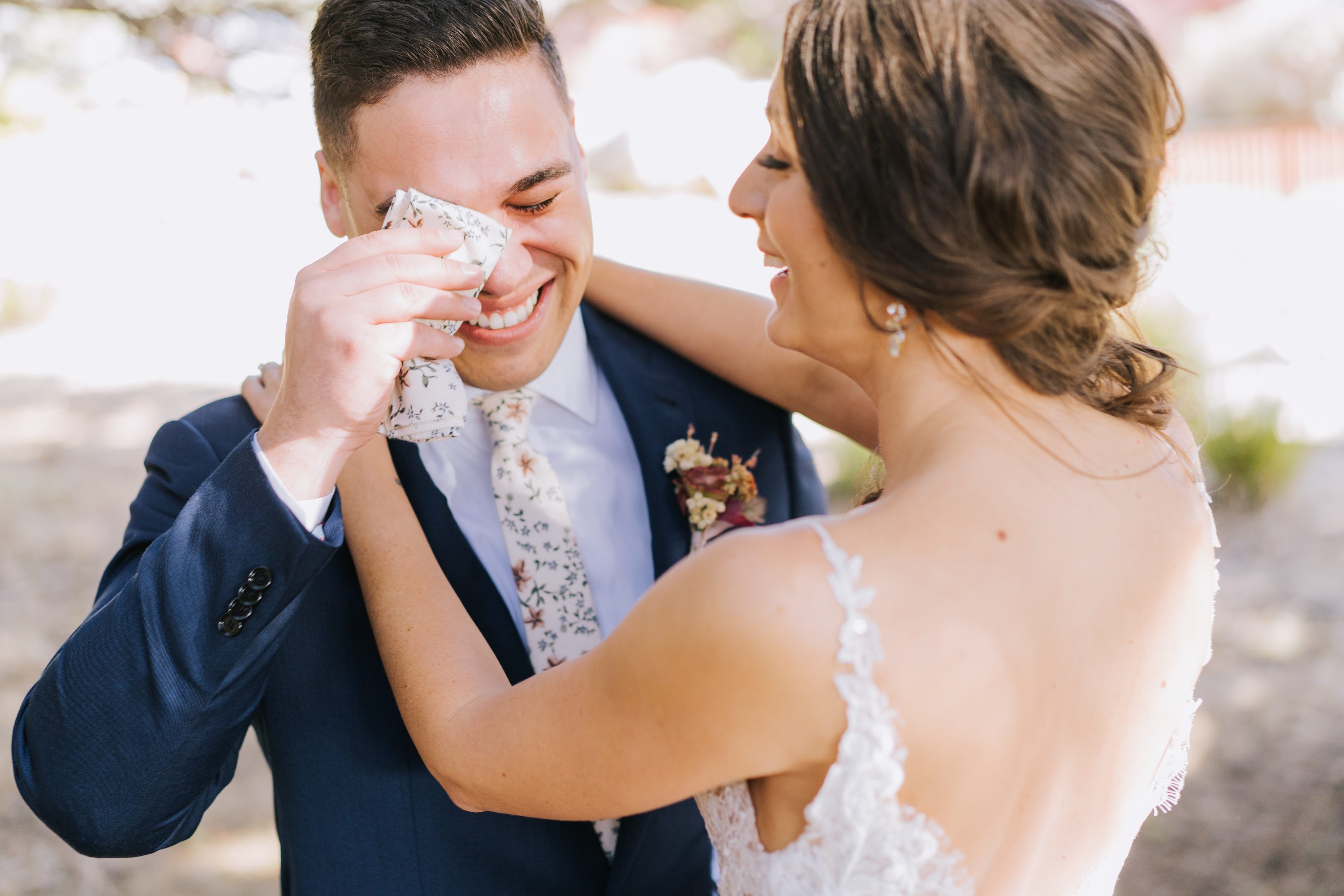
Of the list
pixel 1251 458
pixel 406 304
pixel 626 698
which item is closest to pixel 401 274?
pixel 406 304

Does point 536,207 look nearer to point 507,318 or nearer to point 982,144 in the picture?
point 507,318

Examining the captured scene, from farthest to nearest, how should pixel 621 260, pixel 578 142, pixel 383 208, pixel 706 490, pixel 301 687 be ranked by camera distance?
pixel 621 260, pixel 578 142, pixel 706 490, pixel 383 208, pixel 301 687

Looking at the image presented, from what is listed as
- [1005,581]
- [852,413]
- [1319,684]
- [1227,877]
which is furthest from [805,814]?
[1319,684]

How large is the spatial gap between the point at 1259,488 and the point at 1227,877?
3.76 m

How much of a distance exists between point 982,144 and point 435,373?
3.12ft

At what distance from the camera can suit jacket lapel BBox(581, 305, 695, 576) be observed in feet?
7.75

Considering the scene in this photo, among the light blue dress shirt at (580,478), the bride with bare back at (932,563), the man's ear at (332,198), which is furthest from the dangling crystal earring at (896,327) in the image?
the man's ear at (332,198)

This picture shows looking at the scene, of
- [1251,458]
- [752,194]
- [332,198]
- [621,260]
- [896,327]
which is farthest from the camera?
[621,260]

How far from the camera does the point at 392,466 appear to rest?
6.91 feet

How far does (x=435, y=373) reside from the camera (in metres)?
1.86

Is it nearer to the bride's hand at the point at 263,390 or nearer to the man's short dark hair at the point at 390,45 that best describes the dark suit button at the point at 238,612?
the bride's hand at the point at 263,390

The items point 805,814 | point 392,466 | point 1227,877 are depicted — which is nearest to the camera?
point 805,814

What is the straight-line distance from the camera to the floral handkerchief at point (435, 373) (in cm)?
185

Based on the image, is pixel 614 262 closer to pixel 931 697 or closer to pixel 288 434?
pixel 288 434
